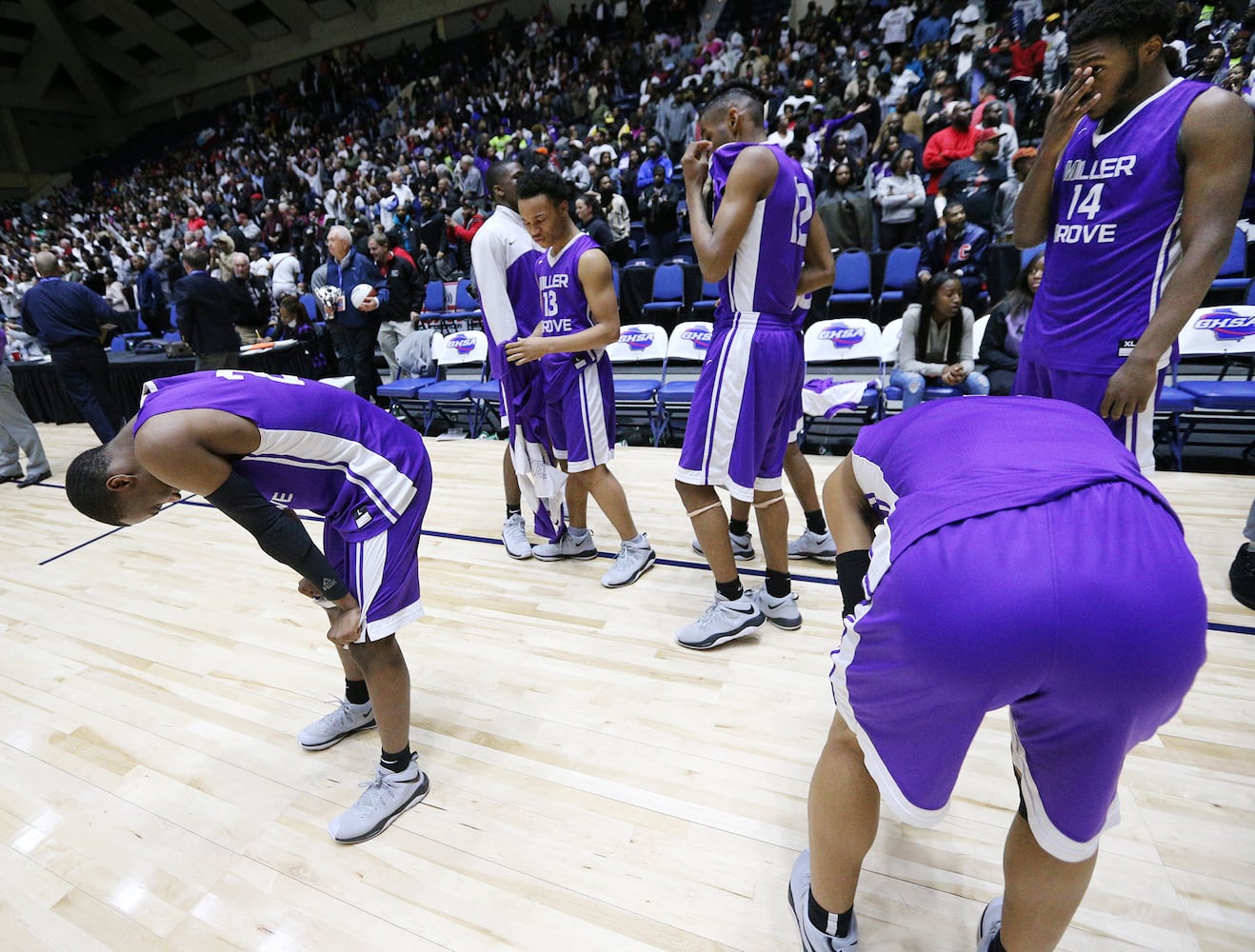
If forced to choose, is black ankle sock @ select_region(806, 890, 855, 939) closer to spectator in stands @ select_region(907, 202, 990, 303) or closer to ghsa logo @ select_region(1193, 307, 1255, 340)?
ghsa logo @ select_region(1193, 307, 1255, 340)

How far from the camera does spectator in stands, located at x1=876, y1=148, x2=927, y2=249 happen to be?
5.77 metres

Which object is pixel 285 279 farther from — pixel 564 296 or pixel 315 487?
pixel 315 487

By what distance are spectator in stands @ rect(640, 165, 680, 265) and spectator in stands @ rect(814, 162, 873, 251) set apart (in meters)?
1.74

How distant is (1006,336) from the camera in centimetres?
377

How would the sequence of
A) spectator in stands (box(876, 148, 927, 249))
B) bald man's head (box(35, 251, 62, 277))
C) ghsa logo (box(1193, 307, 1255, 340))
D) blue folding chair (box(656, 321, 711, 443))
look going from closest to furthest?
ghsa logo (box(1193, 307, 1255, 340)), blue folding chair (box(656, 321, 711, 443)), bald man's head (box(35, 251, 62, 277)), spectator in stands (box(876, 148, 927, 249))

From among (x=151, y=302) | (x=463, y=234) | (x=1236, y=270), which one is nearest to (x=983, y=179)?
(x=1236, y=270)

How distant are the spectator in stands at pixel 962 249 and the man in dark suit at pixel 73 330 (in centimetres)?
675

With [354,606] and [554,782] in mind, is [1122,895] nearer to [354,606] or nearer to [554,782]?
[554,782]

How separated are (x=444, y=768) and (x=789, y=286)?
1851mm

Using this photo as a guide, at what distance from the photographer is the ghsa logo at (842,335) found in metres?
4.43

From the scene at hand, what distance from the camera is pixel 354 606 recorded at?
1.50 m

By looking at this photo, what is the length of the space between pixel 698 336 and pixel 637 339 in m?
0.51

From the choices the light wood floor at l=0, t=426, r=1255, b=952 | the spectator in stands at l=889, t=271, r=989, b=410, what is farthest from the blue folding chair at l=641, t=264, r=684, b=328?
the light wood floor at l=0, t=426, r=1255, b=952

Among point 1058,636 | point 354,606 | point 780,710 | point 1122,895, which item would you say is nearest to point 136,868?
point 354,606
